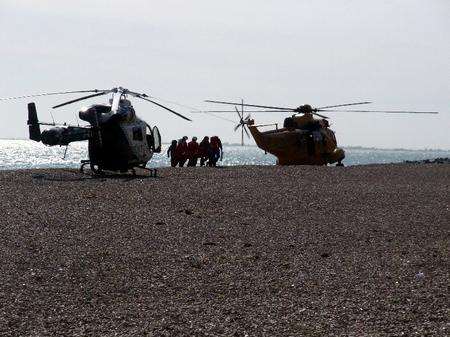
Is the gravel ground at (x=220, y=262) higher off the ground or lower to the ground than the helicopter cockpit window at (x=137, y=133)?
lower

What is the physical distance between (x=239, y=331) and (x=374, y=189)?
1411 centimetres

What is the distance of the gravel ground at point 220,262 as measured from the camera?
7.32 m

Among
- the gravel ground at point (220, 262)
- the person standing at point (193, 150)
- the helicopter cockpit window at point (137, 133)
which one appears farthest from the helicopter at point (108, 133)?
the person standing at point (193, 150)

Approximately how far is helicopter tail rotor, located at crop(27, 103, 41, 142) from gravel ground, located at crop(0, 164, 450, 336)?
4939mm

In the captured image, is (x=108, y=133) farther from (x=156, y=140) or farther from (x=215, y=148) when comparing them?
(x=215, y=148)

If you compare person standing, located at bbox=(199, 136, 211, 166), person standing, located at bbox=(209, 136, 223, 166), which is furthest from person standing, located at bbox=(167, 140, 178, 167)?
person standing, located at bbox=(209, 136, 223, 166)

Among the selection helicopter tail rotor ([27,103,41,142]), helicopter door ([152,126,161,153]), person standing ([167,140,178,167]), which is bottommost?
person standing ([167,140,178,167])

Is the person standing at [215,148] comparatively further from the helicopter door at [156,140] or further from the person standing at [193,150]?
the helicopter door at [156,140]

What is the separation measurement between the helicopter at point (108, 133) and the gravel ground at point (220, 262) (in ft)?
15.9

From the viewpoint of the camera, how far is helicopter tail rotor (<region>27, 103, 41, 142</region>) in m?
23.5

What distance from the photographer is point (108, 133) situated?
952 inches

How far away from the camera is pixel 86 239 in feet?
37.6

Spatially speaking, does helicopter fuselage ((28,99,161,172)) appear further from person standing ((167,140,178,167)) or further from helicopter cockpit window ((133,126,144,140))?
person standing ((167,140,178,167))

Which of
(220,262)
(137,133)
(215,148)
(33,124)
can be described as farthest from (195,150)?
(220,262)
